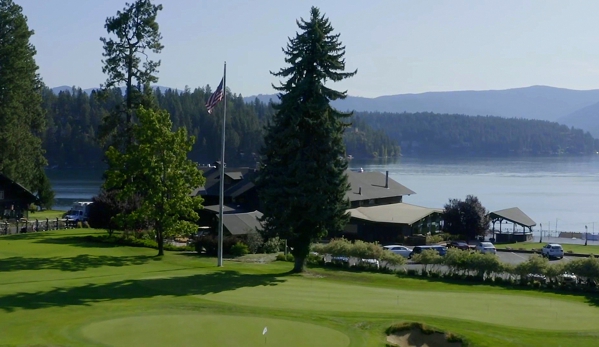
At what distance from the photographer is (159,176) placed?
44.9m

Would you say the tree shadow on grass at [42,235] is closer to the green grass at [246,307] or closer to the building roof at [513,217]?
the green grass at [246,307]

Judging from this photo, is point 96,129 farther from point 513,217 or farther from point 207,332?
point 207,332

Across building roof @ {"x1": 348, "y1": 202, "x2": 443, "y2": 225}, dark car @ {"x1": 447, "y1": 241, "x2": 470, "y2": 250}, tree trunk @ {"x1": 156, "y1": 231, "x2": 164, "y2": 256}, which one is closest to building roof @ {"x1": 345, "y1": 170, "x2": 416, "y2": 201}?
building roof @ {"x1": 348, "y1": 202, "x2": 443, "y2": 225}

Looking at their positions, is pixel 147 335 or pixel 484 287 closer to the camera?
pixel 147 335

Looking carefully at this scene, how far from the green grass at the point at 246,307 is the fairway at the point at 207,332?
0.03 metres

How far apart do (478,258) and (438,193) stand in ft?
A: 293

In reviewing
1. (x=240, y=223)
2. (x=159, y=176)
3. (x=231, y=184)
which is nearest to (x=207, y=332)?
(x=159, y=176)

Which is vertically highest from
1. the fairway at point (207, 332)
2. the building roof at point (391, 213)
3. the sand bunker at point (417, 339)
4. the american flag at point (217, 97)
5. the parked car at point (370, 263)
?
the american flag at point (217, 97)

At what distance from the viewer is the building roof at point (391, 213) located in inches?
2510

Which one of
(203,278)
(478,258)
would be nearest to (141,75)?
(203,278)

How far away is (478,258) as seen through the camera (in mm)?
39031

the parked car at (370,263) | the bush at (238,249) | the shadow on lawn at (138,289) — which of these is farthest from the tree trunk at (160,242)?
the parked car at (370,263)

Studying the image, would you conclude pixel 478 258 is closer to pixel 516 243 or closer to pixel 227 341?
pixel 227 341

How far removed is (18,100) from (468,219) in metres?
42.8
